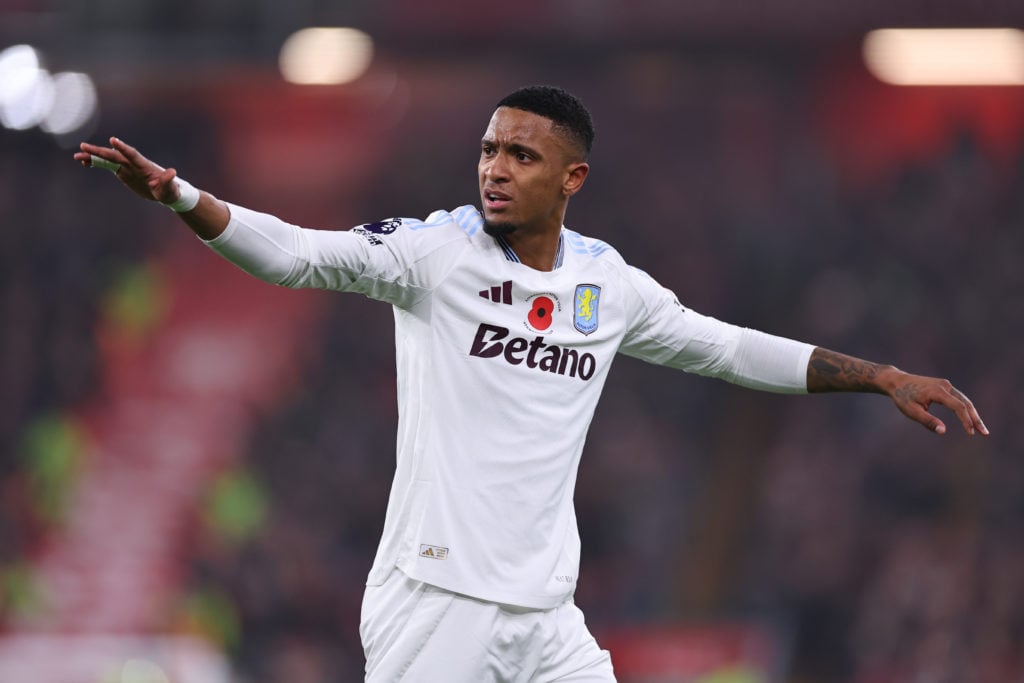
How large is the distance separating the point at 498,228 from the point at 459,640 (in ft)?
3.63

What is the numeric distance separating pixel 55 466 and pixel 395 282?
12.0 metres

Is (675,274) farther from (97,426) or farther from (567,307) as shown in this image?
(567,307)

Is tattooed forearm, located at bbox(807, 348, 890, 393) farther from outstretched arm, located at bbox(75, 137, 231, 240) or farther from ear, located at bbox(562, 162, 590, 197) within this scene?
outstretched arm, located at bbox(75, 137, 231, 240)

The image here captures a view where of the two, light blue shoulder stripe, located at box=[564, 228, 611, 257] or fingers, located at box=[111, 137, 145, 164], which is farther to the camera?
light blue shoulder stripe, located at box=[564, 228, 611, 257]

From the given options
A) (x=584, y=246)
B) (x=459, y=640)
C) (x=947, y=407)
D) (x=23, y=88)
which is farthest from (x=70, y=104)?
(x=947, y=407)

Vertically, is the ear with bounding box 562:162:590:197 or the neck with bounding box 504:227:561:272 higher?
the ear with bounding box 562:162:590:197

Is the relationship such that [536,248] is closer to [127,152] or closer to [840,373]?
[840,373]

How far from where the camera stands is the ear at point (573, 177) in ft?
13.1

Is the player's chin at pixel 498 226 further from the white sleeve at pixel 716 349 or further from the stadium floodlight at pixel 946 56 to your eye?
the stadium floodlight at pixel 946 56

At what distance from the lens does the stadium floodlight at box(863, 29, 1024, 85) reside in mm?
12695

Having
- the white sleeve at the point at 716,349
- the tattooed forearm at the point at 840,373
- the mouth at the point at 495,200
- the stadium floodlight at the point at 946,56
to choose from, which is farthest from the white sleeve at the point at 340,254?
the stadium floodlight at the point at 946,56

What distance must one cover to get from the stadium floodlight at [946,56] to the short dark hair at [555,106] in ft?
31.5

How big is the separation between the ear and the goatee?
0.23m

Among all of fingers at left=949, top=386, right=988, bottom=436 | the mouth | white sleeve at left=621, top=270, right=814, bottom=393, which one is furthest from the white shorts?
fingers at left=949, top=386, right=988, bottom=436
